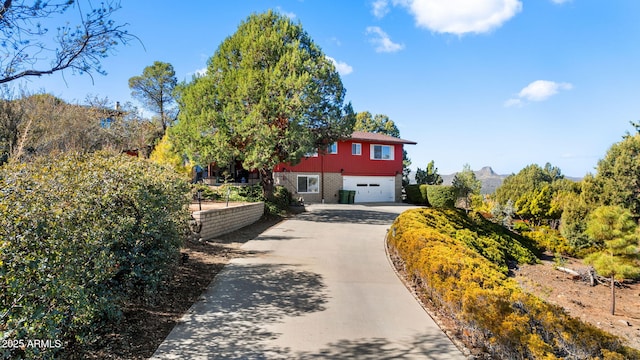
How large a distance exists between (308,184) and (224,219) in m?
14.9

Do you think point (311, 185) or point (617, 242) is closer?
point (617, 242)

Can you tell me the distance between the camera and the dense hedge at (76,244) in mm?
2605

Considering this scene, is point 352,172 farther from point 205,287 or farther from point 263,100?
point 205,287

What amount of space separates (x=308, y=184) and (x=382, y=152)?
7.43 metres

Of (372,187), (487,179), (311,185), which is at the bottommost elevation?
(372,187)

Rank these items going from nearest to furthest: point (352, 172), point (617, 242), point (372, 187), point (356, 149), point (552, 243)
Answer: point (617, 242) → point (552, 243) → point (352, 172) → point (356, 149) → point (372, 187)

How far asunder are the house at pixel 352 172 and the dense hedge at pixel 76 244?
66.7 feet

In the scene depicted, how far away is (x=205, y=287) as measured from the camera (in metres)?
6.59

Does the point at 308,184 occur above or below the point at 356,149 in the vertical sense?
below

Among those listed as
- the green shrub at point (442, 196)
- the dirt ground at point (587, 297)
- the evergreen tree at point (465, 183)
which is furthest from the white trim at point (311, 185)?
the dirt ground at point (587, 297)

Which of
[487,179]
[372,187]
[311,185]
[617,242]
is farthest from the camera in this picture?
[487,179]

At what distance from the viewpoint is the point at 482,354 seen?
14.2 feet

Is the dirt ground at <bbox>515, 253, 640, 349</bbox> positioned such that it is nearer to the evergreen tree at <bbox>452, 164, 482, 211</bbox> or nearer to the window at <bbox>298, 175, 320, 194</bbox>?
the evergreen tree at <bbox>452, 164, 482, 211</bbox>

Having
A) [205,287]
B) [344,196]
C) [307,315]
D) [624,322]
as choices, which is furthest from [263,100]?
[624,322]
